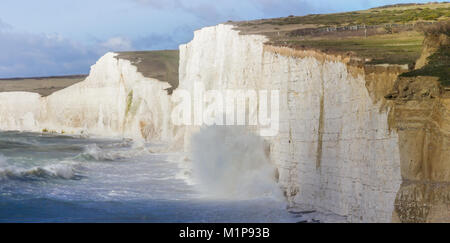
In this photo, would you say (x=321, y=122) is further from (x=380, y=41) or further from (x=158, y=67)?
(x=158, y=67)

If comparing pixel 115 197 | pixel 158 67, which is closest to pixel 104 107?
pixel 158 67

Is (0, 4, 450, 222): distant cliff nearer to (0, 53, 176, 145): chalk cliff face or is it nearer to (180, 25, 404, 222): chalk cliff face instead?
(180, 25, 404, 222): chalk cliff face

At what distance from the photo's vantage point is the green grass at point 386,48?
521 inches

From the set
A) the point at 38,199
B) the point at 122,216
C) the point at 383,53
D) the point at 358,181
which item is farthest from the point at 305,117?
the point at 38,199

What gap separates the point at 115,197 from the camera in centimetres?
1906

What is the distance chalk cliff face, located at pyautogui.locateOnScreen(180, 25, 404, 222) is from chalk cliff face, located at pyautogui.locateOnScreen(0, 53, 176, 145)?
3092 centimetres

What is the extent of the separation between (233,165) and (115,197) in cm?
410

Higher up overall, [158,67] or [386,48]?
[158,67]

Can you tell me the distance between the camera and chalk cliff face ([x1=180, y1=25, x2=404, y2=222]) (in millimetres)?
11405

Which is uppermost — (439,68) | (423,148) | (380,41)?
(380,41)

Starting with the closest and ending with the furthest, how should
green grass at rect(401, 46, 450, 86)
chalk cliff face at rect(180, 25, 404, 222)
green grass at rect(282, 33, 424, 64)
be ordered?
green grass at rect(401, 46, 450, 86) → chalk cliff face at rect(180, 25, 404, 222) → green grass at rect(282, 33, 424, 64)

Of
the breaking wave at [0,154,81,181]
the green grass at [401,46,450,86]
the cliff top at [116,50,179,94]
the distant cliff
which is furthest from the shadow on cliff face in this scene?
the cliff top at [116,50,179,94]

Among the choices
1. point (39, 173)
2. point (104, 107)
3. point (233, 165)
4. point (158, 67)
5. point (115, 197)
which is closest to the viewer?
point (115, 197)

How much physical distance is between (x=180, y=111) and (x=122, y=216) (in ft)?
94.7
